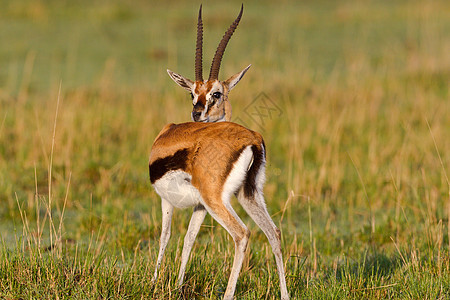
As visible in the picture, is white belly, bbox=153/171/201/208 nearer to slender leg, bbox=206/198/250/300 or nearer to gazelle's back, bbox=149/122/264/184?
gazelle's back, bbox=149/122/264/184

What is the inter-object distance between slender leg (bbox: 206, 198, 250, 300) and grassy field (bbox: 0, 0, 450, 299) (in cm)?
30

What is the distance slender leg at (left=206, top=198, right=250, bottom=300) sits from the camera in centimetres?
356

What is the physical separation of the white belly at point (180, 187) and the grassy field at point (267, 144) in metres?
0.49

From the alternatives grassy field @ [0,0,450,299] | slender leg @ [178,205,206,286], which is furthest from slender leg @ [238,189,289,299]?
slender leg @ [178,205,206,286]

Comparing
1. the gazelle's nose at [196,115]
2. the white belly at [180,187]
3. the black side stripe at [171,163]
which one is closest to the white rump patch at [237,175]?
the white belly at [180,187]

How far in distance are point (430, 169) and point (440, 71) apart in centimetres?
569

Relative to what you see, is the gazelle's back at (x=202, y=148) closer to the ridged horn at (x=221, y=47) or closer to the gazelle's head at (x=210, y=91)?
the gazelle's head at (x=210, y=91)

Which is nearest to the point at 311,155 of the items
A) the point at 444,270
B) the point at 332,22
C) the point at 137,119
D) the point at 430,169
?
the point at 430,169

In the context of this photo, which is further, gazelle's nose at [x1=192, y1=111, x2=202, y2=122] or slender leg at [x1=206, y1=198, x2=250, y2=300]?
gazelle's nose at [x1=192, y1=111, x2=202, y2=122]

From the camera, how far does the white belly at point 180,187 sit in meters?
3.69

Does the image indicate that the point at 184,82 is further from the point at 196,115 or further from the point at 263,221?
the point at 263,221

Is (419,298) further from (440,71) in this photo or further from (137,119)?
(440,71)

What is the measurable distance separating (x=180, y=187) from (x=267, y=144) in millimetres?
5082

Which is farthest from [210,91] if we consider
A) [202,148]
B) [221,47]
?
[202,148]
